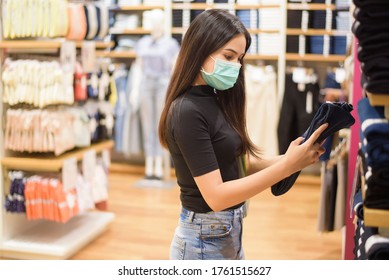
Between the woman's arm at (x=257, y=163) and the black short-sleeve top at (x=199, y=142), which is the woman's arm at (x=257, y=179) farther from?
the woman's arm at (x=257, y=163)

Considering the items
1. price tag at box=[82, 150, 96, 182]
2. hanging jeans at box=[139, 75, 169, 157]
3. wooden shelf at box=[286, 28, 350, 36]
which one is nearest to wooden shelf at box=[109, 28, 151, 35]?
hanging jeans at box=[139, 75, 169, 157]

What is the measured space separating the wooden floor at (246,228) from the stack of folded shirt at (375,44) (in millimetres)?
2567

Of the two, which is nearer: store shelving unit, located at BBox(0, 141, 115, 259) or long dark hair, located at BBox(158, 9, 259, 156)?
long dark hair, located at BBox(158, 9, 259, 156)

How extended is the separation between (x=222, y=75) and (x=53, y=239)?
8.33 feet

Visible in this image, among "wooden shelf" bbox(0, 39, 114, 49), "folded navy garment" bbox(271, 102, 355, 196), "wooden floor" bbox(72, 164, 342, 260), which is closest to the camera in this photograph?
"folded navy garment" bbox(271, 102, 355, 196)

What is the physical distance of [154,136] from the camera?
6078 mm

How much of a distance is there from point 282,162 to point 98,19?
286cm

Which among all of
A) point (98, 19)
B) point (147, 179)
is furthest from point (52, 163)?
point (147, 179)

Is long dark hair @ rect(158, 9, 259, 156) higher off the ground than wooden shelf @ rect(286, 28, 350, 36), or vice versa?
long dark hair @ rect(158, 9, 259, 156)

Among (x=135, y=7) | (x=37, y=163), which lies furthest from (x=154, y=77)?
(x=37, y=163)

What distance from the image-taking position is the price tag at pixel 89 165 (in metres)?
3.93

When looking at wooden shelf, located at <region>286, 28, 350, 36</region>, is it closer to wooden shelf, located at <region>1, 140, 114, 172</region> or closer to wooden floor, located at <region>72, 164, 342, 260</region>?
wooden floor, located at <region>72, 164, 342, 260</region>

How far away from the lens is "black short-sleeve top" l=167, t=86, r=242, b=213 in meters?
1.58

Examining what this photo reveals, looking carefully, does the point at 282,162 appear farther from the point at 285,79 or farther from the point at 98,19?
the point at 285,79
